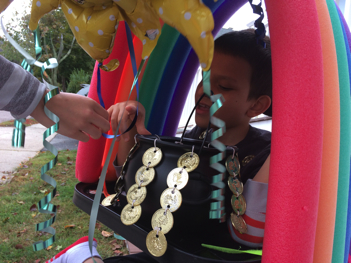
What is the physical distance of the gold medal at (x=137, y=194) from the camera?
631 mm

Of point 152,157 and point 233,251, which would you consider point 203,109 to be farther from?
point 233,251

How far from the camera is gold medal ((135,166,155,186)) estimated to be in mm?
629

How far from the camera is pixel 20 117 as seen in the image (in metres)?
0.63

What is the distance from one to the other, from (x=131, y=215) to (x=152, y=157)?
15 cm

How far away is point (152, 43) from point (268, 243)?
47 centimetres

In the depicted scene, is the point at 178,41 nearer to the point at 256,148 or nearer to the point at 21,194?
the point at 256,148

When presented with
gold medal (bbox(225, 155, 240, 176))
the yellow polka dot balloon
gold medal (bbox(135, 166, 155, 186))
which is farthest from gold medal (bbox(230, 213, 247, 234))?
the yellow polka dot balloon

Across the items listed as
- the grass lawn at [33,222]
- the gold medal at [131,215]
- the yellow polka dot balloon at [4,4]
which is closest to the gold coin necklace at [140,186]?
the gold medal at [131,215]

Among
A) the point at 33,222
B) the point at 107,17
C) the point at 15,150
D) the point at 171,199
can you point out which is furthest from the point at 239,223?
the point at 15,150

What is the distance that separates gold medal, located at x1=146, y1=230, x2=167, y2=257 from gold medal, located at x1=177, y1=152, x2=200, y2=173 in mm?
152

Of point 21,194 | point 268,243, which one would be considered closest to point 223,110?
point 268,243

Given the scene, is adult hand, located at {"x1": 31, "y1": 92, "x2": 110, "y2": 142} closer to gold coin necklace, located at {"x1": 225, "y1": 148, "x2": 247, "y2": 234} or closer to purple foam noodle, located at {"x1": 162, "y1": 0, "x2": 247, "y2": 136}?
gold coin necklace, located at {"x1": 225, "y1": 148, "x2": 247, "y2": 234}

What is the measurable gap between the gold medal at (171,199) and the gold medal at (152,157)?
3.1 inches

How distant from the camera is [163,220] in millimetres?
577
